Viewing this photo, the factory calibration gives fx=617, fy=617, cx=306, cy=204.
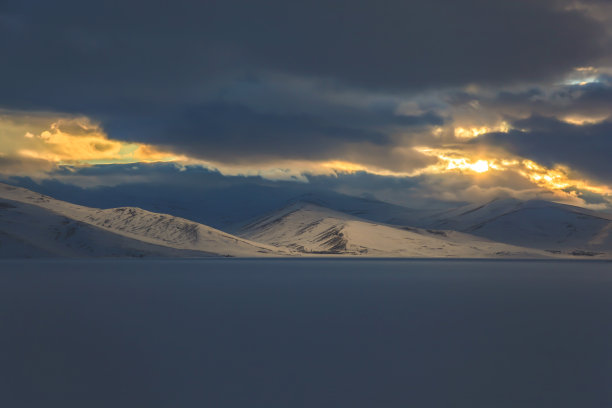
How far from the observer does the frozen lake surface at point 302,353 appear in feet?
93.6

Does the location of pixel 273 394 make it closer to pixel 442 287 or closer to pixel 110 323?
pixel 110 323

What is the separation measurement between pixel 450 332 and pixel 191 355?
20.4 metres

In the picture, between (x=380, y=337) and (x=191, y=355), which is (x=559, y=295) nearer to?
(x=380, y=337)

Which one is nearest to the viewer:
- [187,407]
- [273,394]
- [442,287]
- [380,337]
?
[187,407]

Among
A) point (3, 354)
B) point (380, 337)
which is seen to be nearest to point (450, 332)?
point (380, 337)

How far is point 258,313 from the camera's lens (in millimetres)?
59219

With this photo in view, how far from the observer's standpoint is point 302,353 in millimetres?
38438

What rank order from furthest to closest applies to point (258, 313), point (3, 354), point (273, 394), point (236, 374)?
point (258, 313), point (3, 354), point (236, 374), point (273, 394)

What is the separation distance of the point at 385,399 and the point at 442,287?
2848 inches

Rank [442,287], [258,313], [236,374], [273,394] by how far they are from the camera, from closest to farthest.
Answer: [273,394]
[236,374]
[258,313]
[442,287]

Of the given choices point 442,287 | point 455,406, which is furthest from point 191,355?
point 442,287

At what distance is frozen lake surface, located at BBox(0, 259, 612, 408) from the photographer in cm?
2853

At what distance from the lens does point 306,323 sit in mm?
51969

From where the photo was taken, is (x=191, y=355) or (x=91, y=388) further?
(x=191, y=355)
